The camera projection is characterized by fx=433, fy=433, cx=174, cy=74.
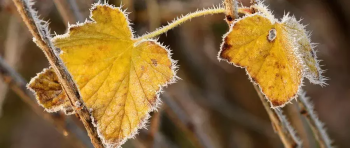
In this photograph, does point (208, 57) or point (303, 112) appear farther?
point (208, 57)

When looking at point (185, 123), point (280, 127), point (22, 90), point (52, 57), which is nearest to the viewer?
point (52, 57)

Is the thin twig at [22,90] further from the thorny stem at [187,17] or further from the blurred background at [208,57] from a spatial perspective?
the thorny stem at [187,17]

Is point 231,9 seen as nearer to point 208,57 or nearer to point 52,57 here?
point 52,57

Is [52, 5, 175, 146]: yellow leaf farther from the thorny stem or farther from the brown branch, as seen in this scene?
the brown branch

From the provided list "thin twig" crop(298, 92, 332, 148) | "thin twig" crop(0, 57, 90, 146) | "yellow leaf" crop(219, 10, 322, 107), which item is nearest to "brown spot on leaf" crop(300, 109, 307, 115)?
"thin twig" crop(298, 92, 332, 148)

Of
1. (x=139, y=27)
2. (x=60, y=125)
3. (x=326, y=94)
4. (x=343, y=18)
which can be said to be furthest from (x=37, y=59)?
(x=326, y=94)

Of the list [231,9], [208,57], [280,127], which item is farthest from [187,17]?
[208,57]
